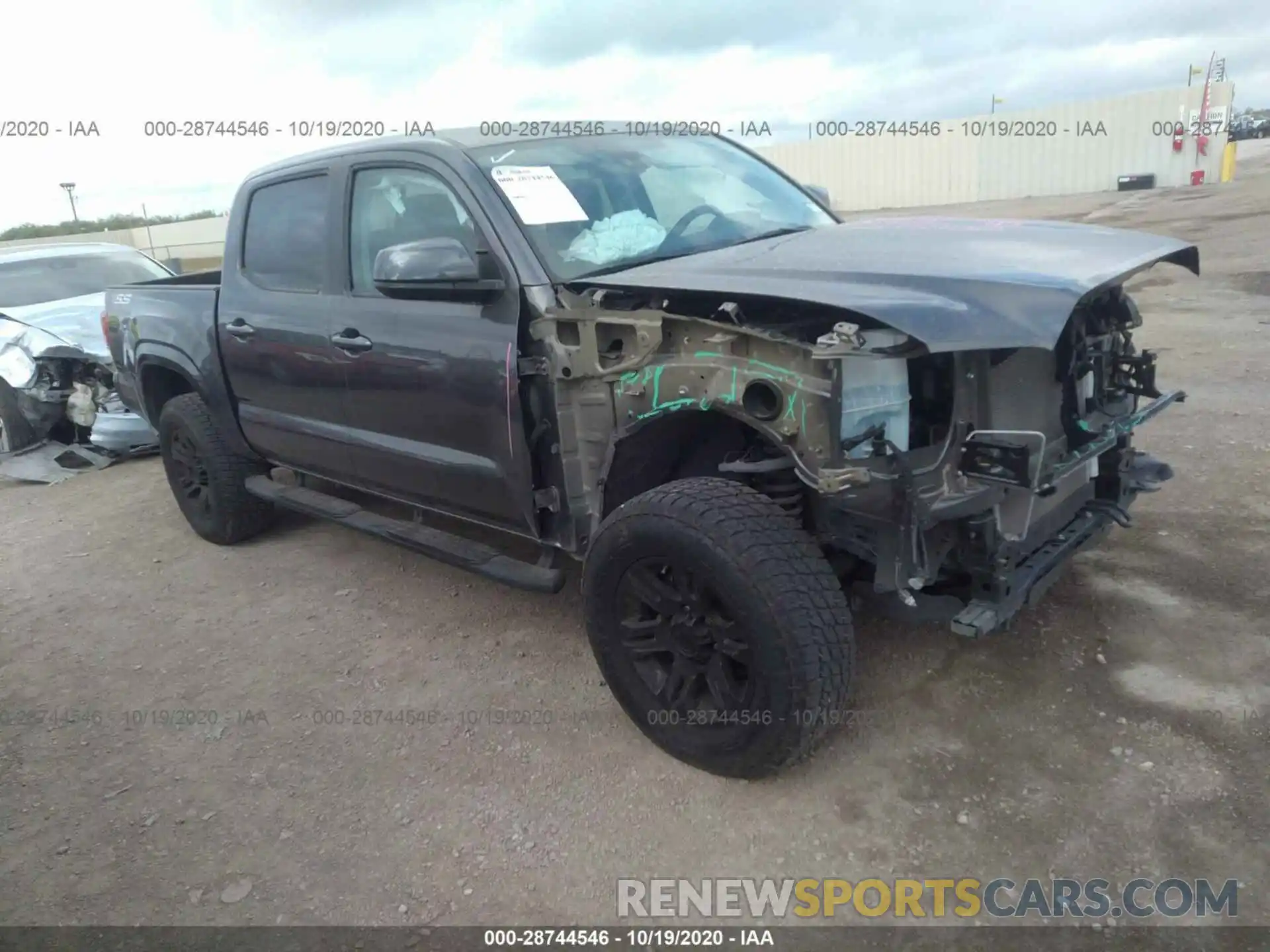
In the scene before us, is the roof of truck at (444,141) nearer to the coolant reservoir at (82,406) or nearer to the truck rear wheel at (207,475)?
the truck rear wheel at (207,475)

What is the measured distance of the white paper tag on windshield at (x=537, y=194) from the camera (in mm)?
3164

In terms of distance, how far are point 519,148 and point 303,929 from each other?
2.61 meters

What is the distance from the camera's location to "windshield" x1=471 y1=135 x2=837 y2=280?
3160 mm

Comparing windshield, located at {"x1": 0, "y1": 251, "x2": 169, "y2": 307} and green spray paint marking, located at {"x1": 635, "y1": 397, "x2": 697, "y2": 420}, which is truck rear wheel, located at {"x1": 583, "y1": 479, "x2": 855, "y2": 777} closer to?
green spray paint marking, located at {"x1": 635, "y1": 397, "x2": 697, "y2": 420}

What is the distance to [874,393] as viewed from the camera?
97.9 inches

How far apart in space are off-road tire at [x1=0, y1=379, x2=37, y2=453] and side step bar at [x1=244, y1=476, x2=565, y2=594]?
3.79 m

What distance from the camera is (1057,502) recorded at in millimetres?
2961

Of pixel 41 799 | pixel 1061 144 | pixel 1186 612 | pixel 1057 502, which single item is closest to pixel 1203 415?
pixel 1186 612

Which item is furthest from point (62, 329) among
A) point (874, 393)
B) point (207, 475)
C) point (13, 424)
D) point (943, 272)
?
point (943, 272)

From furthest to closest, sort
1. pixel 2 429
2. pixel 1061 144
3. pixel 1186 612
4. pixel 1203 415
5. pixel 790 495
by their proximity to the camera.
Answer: pixel 1061 144 < pixel 2 429 < pixel 1203 415 < pixel 1186 612 < pixel 790 495

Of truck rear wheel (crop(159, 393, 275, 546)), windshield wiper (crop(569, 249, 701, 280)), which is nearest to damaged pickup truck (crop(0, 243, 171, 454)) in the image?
A: truck rear wheel (crop(159, 393, 275, 546))

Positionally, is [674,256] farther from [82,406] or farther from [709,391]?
[82,406]

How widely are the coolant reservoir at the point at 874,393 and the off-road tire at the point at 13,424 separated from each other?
287 inches

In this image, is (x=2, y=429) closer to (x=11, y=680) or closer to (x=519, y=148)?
(x=11, y=680)
